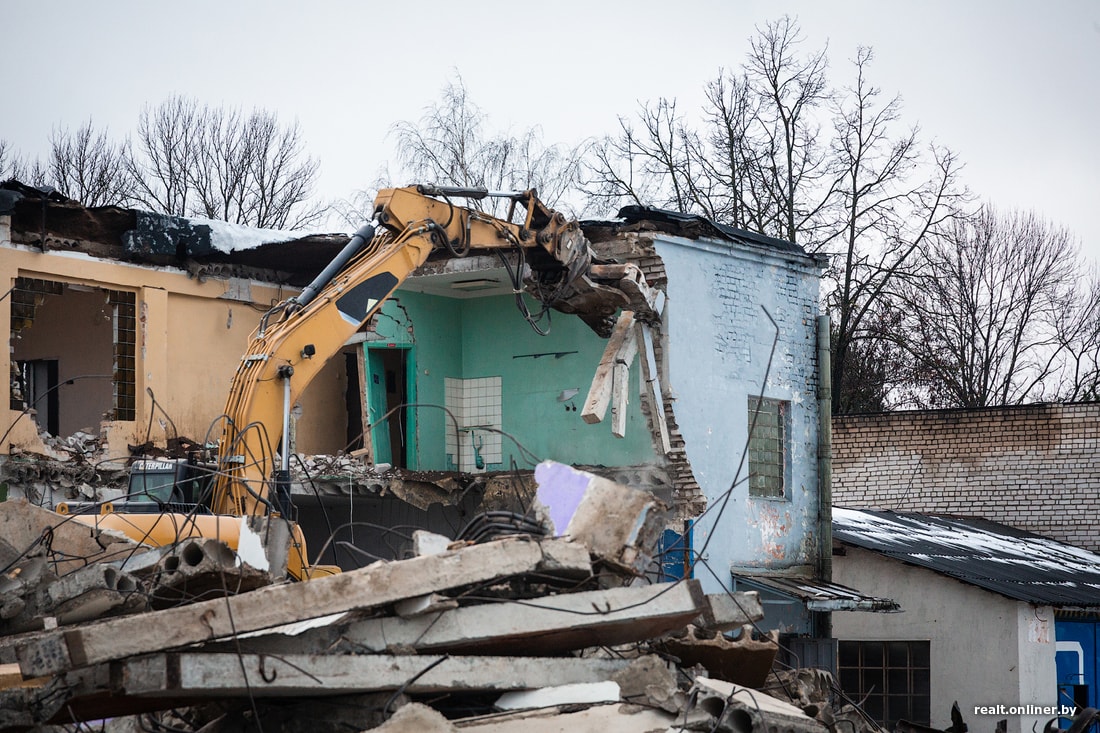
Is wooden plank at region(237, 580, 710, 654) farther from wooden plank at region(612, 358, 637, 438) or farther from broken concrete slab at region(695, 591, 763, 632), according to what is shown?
wooden plank at region(612, 358, 637, 438)

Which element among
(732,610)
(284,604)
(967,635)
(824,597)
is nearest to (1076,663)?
(967,635)

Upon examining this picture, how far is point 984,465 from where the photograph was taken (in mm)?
23531

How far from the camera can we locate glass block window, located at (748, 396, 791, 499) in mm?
16844

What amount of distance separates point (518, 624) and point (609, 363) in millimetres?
9031

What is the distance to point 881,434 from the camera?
2394 cm

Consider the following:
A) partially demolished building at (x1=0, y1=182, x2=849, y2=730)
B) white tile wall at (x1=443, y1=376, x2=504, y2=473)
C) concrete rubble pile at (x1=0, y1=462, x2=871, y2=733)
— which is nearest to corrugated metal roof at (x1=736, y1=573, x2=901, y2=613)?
partially demolished building at (x1=0, y1=182, x2=849, y2=730)

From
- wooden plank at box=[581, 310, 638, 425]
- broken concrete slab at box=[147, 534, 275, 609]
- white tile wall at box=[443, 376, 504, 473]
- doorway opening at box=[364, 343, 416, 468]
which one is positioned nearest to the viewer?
broken concrete slab at box=[147, 534, 275, 609]

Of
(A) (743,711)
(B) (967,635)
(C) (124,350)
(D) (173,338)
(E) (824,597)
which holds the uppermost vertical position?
(D) (173,338)

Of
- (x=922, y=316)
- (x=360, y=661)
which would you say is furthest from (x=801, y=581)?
(x=922, y=316)

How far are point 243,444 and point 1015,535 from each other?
1611 centimetres

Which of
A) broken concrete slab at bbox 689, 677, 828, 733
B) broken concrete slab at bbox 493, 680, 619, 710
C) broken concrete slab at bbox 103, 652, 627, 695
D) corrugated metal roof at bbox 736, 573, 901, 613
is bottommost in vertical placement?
corrugated metal roof at bbox 736, 573, 901, 613

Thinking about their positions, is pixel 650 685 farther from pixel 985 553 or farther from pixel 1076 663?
pixel 985 553

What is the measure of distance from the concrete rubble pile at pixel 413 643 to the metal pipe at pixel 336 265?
4122 millimetres

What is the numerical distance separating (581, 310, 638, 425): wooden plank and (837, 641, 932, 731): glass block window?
212 inches
